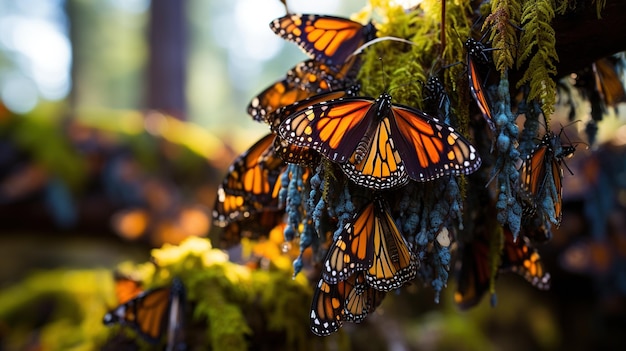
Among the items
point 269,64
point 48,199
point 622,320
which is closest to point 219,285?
point 48,199

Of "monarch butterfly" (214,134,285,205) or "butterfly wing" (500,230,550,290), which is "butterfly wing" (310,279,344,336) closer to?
"monarch butterfly" (214,134,285,205)

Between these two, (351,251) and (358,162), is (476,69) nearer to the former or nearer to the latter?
(358,162)

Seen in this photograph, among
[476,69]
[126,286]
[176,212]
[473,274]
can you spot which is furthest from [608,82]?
[176,212]

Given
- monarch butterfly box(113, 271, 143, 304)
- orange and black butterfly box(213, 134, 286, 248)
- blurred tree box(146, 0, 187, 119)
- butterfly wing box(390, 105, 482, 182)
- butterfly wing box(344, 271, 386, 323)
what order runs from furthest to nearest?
blurred tree box(146, 0, 187, 119)
monarch butterfly box(113, 271, 143, 304)
orange and black butterfly box(213, 134, 286, 248)
butterfly wing box(344, 271, 386, 323)
butterfly wing box(390, 105, 482, 182)

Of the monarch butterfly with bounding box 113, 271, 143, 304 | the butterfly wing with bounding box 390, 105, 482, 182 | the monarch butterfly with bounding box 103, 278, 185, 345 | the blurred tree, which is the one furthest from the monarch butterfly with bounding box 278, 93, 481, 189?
the blurred tree

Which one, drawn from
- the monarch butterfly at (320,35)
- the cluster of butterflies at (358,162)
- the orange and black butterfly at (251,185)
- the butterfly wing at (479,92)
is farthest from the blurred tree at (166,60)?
the butterfly wing at (479,92)
